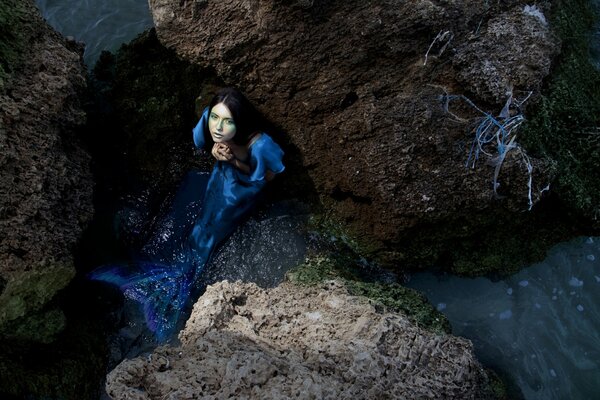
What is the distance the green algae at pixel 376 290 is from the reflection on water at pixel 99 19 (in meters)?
3.08

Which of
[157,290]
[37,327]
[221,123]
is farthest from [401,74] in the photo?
[37,327]

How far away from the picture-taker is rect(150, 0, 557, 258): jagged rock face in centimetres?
358

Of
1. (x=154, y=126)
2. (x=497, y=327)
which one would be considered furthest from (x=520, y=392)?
(x=154, y=126)

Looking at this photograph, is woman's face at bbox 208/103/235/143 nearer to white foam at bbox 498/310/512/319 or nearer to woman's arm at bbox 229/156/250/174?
woman's arm at bbox 229/156/250/174

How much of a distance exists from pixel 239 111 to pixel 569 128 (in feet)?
7.37

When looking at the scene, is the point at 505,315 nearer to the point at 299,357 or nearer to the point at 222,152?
the point at 299,357

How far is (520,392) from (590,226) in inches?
52.8

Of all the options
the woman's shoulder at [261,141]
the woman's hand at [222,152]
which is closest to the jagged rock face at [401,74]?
the woman's shoulder at [261,141]

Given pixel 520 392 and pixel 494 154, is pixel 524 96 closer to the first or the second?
pixel 494 154

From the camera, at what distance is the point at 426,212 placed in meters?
3.67

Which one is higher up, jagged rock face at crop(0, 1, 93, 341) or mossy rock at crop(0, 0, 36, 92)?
mossy rock at crop(0, 0, 36, 92)

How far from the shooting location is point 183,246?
4.38 m

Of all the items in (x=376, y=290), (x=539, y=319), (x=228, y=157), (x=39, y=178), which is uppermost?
(x=39, y=178)

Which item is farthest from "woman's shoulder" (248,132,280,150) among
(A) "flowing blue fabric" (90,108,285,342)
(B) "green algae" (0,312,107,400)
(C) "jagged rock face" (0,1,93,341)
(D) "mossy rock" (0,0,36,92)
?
(B) "green algae" (0,312,107,400)
